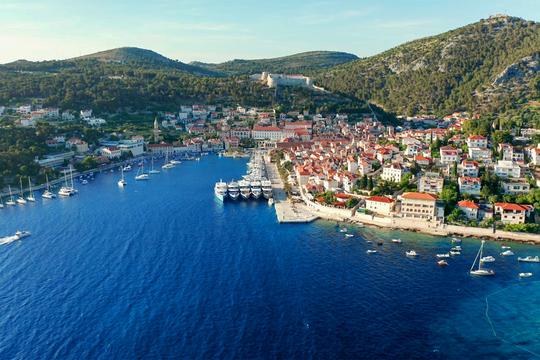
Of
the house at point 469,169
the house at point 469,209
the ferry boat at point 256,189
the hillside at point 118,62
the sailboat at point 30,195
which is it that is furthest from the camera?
the hillside at point 118,62

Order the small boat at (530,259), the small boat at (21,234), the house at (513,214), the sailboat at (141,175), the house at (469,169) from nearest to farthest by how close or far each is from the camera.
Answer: the small boat at (530,259) → the small boat at (21,234) → the house at (513,214) → the house at (469,169) → the sailboat at (141,175)

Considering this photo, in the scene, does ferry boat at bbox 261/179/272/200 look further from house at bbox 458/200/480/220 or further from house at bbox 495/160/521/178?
→ house at bbox 495/160/521/178

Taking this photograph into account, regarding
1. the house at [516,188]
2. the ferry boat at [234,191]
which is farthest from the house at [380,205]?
the ferry boat at [234,191]

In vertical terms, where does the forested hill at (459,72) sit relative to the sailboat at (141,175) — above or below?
above

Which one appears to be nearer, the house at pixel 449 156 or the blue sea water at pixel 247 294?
the blue sea water at pixel 247 294

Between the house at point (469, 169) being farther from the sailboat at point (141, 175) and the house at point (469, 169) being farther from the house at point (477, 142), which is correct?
the sailboat at point (141, 175)

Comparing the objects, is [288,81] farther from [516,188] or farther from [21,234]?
[21,234]

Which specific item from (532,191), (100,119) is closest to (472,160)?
(532,191)
